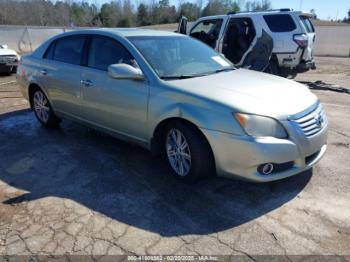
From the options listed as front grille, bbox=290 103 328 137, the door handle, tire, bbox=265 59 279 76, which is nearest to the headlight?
front grille, bbox=290 103 328 137

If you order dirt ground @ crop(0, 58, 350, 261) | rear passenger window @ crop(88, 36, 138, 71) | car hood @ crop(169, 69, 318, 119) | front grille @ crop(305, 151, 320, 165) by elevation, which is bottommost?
dirt ground @ crop(0, 58, 350, 261)

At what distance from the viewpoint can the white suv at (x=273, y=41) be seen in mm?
8391

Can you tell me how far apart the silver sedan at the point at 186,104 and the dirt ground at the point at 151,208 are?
0.29 metres

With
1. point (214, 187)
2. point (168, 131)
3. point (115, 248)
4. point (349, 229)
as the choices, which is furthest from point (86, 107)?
point (349, 229)

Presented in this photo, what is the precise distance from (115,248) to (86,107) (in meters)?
2.45

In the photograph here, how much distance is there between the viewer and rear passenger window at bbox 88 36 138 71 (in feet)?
14.0

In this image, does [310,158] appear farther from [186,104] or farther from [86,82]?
[86,82]

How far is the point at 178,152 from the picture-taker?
12.5 feet

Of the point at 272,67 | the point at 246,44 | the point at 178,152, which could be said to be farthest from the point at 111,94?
the point at 272,67

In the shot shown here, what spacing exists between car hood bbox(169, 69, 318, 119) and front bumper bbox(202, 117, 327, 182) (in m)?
0.26

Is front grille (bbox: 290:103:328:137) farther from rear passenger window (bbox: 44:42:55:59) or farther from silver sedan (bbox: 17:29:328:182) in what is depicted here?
rear passenger window (bbox: 44:42:55:59)

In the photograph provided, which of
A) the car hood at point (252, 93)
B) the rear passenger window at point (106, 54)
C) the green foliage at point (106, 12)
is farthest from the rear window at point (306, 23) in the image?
the green foliage at point (106, 12)

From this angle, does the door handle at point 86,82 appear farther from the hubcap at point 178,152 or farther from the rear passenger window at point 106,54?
the hubcap at point 178,152

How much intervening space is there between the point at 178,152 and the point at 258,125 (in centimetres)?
96
